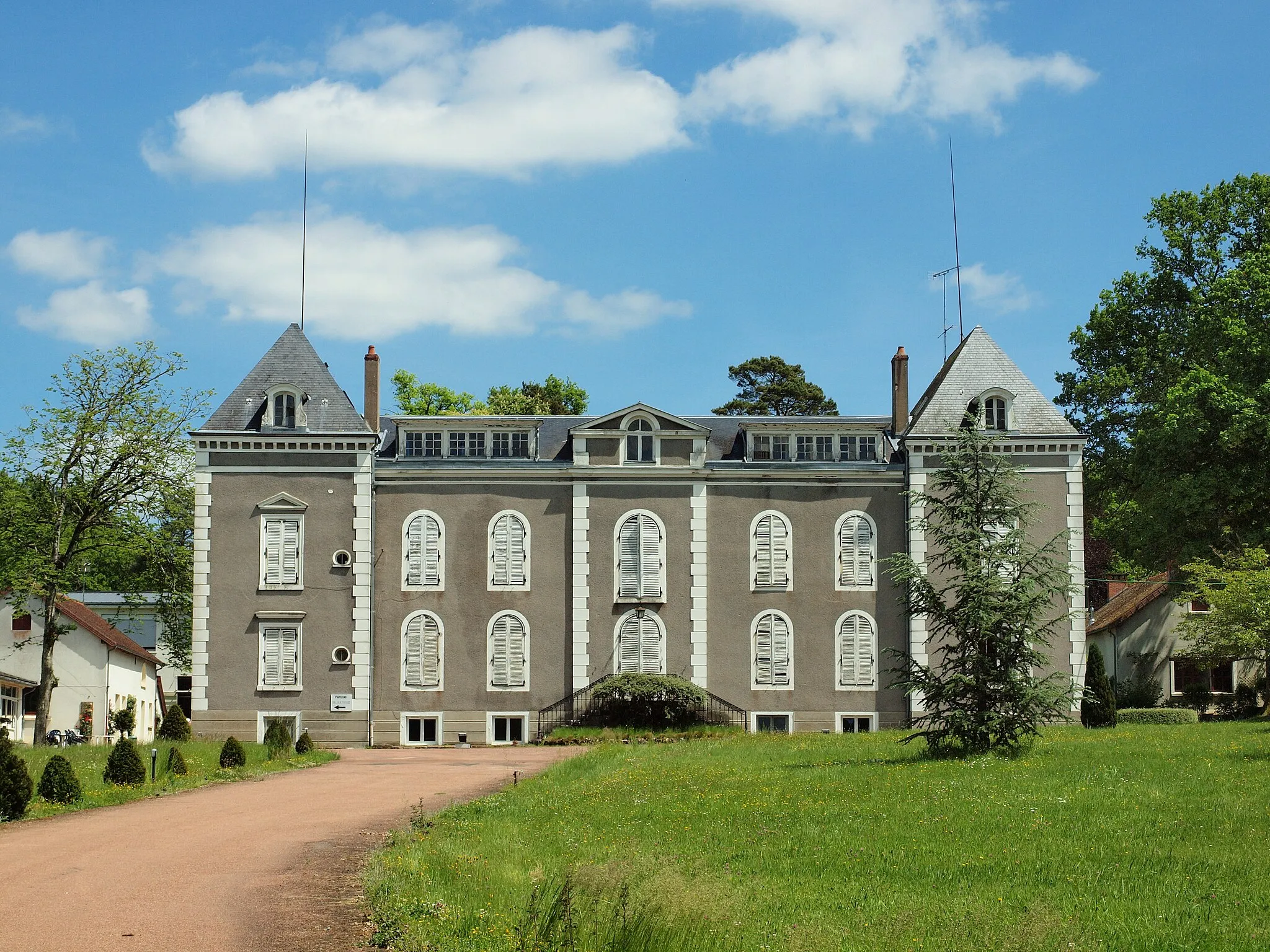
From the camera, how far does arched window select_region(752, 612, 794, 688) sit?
39.8 meters

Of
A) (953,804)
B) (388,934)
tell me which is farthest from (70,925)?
(953,804)

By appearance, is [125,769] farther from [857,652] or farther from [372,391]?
[857,652]

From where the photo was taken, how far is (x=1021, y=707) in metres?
24.0

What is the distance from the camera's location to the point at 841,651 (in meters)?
39.9

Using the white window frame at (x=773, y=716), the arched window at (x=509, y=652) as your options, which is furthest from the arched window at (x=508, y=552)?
the white window frame at (x=773, y=716)

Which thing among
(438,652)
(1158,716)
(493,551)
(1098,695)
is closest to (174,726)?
(438,652)

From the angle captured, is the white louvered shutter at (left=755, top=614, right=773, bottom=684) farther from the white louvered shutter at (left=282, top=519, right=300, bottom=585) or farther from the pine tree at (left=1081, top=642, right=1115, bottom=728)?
the white louvered shutter at (left=282, top=519, right=300, bottom=585)

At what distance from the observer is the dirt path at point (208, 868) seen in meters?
11.9

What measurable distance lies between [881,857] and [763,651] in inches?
1017

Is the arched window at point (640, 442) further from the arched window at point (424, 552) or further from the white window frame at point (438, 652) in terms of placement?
the white window frame at point (438, 652)

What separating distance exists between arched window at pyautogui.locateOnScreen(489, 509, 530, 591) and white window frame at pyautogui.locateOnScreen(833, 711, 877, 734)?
10067 millimetres

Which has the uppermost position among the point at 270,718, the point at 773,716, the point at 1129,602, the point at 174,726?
the point at 1129,602

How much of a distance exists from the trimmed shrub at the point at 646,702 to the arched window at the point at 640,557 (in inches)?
104

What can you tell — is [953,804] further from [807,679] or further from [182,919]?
[807,679]
